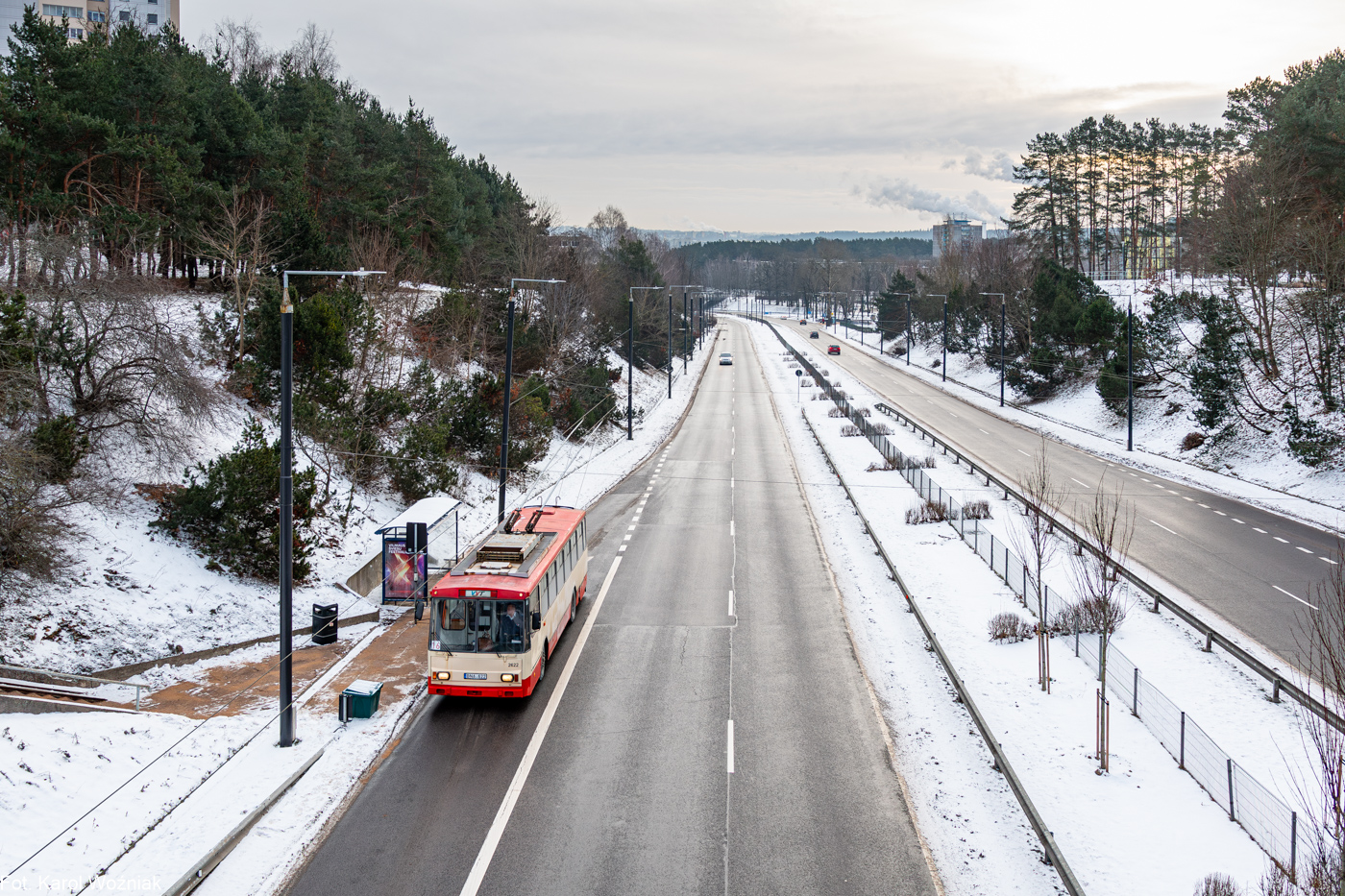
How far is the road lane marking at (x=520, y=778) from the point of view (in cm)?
1127

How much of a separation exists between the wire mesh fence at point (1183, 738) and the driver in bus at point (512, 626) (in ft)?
32.0

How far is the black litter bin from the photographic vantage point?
19438 millimetres

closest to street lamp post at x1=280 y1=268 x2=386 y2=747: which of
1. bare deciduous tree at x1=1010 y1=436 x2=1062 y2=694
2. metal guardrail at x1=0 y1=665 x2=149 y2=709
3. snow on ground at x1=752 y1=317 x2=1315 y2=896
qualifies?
metal guardrail at x1=0 y1=665 x2=149 y2=709

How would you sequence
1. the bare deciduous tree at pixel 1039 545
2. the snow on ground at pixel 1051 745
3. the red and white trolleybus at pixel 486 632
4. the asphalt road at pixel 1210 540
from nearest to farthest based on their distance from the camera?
the snow on ground at pixel 1051 745 < the red and white trolleybus at pixel 486 632 < the bare deciduous tree at pixel 1039 545 < the asphalt road at pixel 1210 540

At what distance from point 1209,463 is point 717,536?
27.8 meters

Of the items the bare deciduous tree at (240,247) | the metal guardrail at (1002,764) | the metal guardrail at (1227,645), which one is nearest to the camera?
the metal guardrail at (1002,764)

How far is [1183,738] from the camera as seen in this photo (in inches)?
→ 537

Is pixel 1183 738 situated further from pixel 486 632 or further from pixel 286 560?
pixel 286 560

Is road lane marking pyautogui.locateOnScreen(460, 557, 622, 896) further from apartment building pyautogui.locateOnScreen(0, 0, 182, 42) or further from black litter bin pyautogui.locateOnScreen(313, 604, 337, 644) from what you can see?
apartment building pyautogui.locateOnScreen(0, 0, 182, 42)

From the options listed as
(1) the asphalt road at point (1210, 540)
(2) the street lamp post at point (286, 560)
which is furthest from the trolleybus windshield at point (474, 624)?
(1) the asphalt road at point (1210, 540)

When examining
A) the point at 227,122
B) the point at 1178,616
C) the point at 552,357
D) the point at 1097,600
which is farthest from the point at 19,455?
the point at 552,357

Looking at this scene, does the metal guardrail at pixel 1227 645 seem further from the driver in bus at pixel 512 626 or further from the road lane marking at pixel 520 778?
the driver in bus at pixel 512 626

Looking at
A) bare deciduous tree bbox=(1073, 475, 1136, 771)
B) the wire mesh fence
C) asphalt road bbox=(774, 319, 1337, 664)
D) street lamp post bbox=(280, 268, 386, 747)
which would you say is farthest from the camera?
asphalt road bbox=(774, 319, 1337, 664)

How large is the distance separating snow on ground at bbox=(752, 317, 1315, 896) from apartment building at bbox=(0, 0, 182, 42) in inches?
3753
